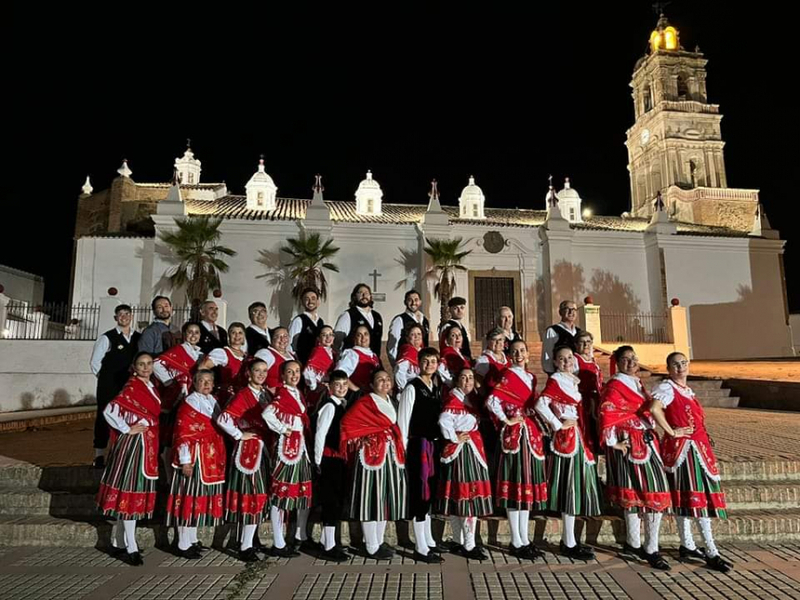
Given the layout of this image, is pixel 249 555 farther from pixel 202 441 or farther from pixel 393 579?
pixel 393 579

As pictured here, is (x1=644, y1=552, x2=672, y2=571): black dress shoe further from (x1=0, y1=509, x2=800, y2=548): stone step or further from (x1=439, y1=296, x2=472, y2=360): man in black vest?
(x1=439, y1=296, x2=472, y2=360): man in black vest

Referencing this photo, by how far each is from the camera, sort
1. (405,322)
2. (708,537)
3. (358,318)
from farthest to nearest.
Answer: (358,318) → (405,322) → (708,537)

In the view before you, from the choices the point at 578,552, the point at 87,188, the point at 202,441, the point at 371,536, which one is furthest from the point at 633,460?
the point at 87,188

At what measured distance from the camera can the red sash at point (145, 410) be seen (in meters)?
4.41

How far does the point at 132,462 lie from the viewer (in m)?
4.34

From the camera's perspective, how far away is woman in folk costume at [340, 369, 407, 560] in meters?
4.26

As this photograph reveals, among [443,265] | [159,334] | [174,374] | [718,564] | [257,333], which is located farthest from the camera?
[443,265]

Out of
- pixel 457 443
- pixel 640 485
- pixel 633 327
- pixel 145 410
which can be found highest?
pixel 633 327

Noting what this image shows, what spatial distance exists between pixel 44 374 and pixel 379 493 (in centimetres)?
1205

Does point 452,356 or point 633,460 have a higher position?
point 452,356

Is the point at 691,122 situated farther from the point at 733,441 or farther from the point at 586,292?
the point at 733,441

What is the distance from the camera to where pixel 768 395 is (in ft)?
34.2

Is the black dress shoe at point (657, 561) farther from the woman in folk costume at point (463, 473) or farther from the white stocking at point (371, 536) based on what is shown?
the white stocking at point (371, 536)

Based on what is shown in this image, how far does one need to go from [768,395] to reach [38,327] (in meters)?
16.8
